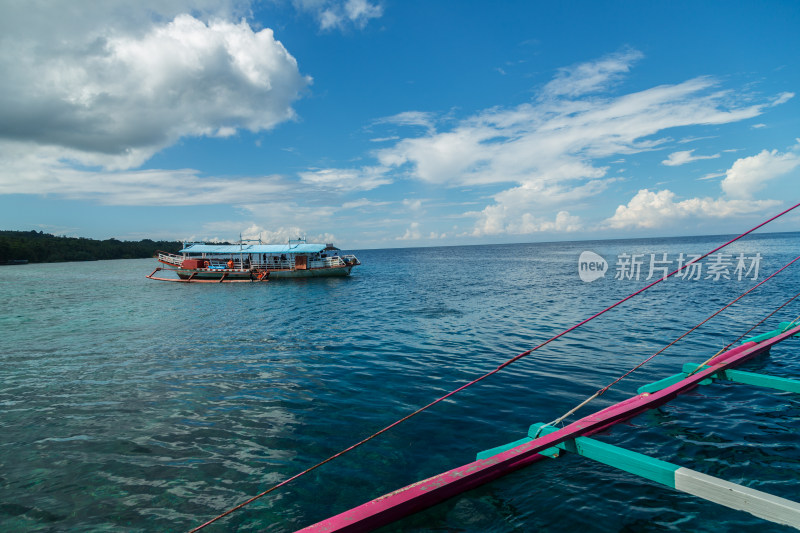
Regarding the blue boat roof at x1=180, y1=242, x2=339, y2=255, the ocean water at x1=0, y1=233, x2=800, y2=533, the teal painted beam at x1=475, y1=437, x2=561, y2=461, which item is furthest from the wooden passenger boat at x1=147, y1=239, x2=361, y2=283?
the teal painted beam at x1=475, y1=437, x2=561, y2=461

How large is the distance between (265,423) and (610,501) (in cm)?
706

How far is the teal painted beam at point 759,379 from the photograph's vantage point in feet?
27.8

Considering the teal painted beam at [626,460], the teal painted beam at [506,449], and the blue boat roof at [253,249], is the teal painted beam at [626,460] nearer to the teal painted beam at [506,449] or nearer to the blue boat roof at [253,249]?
the teal painted beam at [506,449]

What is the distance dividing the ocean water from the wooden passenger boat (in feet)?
103

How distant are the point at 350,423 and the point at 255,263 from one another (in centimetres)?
4956

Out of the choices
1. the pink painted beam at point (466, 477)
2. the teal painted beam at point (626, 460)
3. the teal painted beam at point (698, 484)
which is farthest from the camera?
the teal painted beam at point (626, 460)

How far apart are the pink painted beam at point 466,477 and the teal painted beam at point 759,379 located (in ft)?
6.91

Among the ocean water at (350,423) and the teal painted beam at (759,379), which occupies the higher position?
the teal painted beam at (759,379)

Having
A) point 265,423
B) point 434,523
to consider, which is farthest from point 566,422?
point 265,423

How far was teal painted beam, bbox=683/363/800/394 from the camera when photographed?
334 inches
